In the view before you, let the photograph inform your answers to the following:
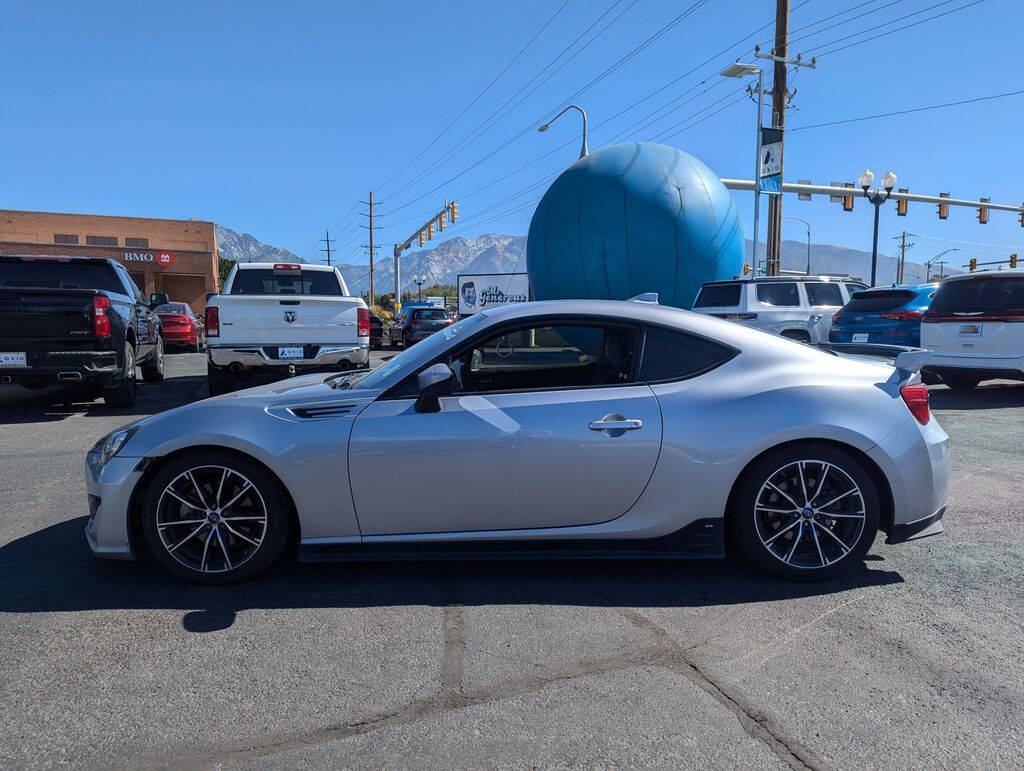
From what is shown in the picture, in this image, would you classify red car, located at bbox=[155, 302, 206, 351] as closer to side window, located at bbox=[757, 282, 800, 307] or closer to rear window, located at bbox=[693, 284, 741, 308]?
rear window, located at bbox=[693, 284, 741, 308]

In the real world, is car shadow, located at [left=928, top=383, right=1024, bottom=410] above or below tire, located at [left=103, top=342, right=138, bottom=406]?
below

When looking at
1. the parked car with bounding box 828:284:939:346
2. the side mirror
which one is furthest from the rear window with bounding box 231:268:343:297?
the parked car with bounding box 828:284:939:346

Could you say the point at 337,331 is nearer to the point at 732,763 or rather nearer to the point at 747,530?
the point at 747,530

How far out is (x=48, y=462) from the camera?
6.47m

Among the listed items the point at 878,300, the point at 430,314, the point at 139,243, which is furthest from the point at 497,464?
the point at 139,243

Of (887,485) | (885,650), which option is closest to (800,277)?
(887,485)

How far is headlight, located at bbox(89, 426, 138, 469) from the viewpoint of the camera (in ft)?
12.0

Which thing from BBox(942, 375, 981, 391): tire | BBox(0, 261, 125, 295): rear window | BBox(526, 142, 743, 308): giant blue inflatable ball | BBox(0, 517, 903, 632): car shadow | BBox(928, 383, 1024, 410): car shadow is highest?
BBox(526, 142, 743, 308): giant blue inflatable ball

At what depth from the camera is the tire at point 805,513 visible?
11.8 ft

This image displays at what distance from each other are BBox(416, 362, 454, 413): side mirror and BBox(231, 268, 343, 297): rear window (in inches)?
289

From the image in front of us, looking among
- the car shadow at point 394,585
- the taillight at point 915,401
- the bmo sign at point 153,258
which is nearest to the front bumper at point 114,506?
the car shadow at point 394,585

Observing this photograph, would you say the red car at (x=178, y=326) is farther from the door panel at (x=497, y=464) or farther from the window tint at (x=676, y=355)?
the window tint at (x=676, y=355)

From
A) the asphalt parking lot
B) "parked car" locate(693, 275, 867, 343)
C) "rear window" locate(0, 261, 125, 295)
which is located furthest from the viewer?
"parked car" locate(693, 275, 867, 343)

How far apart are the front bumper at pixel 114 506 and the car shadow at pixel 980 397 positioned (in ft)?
30.8
